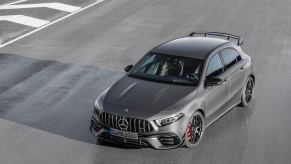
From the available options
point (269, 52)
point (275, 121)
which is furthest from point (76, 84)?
point (269, 52)

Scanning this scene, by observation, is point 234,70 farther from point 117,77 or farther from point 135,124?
point 117,77

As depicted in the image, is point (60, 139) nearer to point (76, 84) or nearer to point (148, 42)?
point (76, 84)

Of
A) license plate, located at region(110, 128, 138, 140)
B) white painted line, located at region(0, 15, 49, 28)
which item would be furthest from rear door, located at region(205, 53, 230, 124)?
white painted line, located at region(0, 15, 49, 28)

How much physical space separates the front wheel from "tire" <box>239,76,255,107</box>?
89.9 inches

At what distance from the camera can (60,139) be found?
36.8ft

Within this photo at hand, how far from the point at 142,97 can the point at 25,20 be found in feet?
43.0

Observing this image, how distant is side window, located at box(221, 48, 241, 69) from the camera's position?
1229cm

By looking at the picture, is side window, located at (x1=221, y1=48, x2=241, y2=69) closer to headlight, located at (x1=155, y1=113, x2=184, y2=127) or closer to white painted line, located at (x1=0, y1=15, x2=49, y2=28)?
headlight, located at (x1=155, y1=113, x2=184, y2=127)

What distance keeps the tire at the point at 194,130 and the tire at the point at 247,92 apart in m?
2.24

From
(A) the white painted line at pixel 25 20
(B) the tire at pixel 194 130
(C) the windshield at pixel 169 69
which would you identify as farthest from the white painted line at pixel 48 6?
(B) the tire at pixel 194 130

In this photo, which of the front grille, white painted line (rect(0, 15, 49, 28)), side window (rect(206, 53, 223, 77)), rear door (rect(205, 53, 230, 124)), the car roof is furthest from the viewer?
white painted line (rect(0, 15, 49, 28))

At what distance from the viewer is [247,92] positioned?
43.5 feet

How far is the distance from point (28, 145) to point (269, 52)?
30.5 ft

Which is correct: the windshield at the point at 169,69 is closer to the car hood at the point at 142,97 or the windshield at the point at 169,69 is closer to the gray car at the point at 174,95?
the gray car at the point at 174,95
